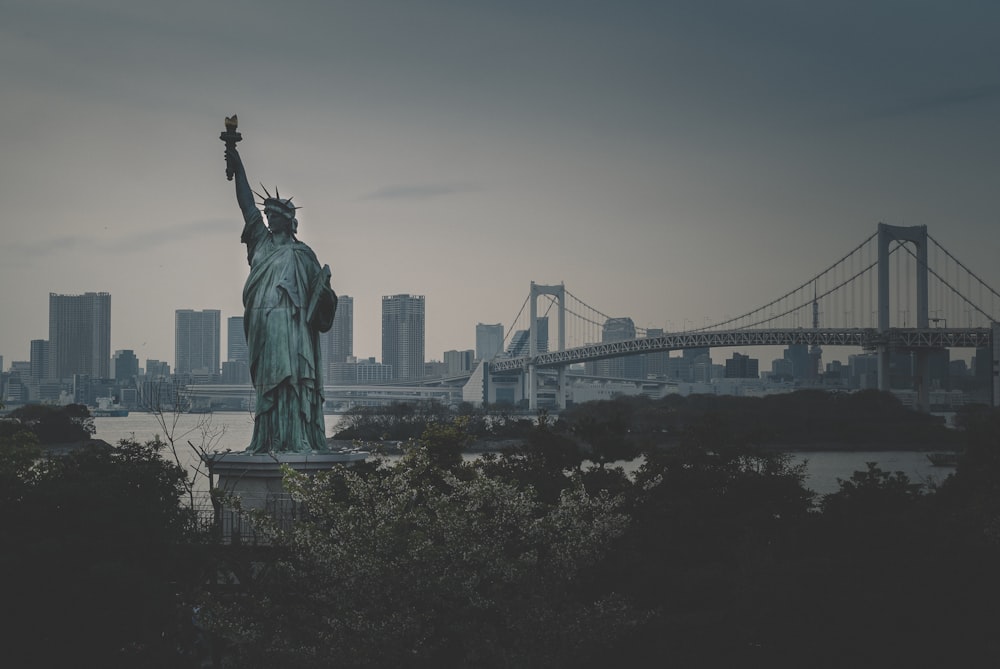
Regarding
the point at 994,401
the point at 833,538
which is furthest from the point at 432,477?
the point at 994,401

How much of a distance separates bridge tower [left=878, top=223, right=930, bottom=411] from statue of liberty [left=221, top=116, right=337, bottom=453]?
1696 inches

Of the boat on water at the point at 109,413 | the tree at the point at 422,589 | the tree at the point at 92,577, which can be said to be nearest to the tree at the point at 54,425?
the boat on water at the point at 109,413

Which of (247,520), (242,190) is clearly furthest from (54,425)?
(247,520)

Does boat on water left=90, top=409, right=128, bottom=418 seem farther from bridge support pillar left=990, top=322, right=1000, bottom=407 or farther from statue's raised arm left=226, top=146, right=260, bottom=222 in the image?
statue's raised arm left=226, top=146, right=260, bottom=222

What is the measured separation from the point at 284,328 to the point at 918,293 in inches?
1774

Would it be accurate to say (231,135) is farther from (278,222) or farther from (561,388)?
(561,388)

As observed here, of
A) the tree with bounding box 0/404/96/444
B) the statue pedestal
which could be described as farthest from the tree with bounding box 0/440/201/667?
the tree with bounding box 0/404/96/444

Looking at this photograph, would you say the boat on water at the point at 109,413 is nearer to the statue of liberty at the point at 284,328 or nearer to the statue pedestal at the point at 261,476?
the statue of liberty at the point at 284,328

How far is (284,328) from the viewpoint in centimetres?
1094

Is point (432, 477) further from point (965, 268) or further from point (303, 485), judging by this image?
point (965, 268)

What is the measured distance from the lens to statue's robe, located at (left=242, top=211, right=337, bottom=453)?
10.9 metres

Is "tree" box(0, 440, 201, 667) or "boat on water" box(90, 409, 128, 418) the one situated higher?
"tree" box(0, 440, 201, 667)

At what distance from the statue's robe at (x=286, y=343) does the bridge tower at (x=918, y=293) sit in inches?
1697

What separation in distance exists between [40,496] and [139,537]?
29.4 inches
